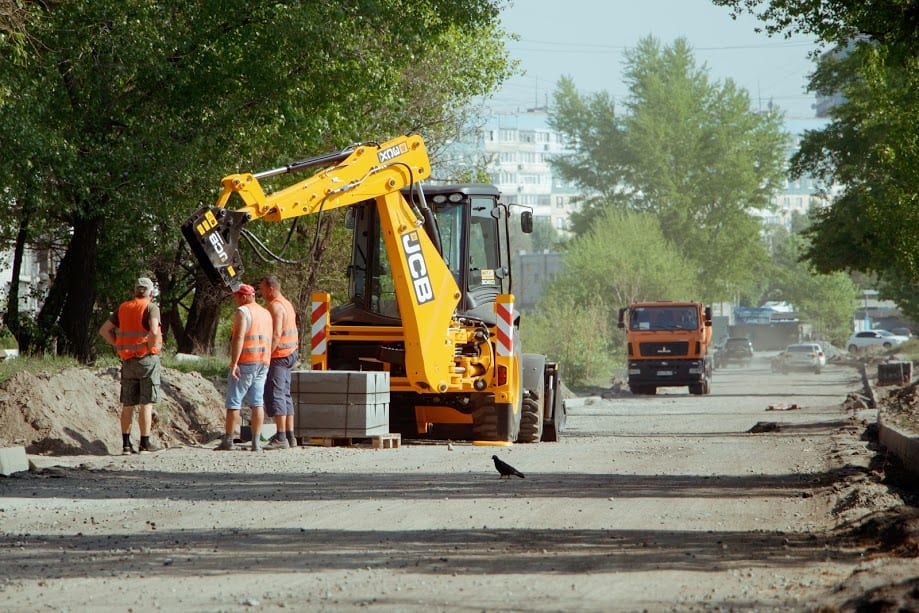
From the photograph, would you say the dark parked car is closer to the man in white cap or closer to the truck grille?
the truck grille

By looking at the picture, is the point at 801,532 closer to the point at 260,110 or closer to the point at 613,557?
the point at 613,557

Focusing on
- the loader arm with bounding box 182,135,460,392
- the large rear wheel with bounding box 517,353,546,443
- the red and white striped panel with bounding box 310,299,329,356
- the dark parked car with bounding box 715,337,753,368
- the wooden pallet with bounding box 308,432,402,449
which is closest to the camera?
the loader arm with bounding box 182,135,460,392

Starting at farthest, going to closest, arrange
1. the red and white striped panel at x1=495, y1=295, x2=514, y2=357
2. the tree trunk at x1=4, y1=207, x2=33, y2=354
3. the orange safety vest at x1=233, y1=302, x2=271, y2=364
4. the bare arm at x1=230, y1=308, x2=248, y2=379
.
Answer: the tree trunk at x1=4, y1=207, x2=33, y2=354, the red and white striped panel at x1=495, y1=295, x2=514, y2=357, the orange safety vest at x1=233, y1=302, x2=271, y2=364, the bare arm at x1=230, y1=308, x2=248, y2=379

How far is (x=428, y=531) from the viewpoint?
9375 millimetres

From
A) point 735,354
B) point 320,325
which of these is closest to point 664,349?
point 320,325

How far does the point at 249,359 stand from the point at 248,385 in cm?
31

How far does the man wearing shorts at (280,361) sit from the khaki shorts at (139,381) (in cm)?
151

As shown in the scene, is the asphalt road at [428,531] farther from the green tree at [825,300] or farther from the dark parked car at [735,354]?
the green tree at [825,300]

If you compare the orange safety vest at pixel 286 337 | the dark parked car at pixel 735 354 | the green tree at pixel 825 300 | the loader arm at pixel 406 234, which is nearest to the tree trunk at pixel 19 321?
the orange safety vest at pixel 286 337

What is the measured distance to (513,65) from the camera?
35594 millimetres

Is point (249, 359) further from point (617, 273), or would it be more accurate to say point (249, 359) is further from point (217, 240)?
point (617, 273)

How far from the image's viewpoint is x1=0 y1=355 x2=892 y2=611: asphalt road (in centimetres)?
704

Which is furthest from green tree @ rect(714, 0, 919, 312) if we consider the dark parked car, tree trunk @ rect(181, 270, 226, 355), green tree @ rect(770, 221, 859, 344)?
green tree @ rect(770, 221, 859, 344)

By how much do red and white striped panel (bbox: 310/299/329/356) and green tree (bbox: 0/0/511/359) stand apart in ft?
14.5
